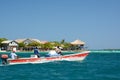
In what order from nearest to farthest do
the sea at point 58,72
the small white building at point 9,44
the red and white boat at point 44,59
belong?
1. the sea at point 58,72
2. the red and white boat at point 44,59
3. the small white building at point 9,44

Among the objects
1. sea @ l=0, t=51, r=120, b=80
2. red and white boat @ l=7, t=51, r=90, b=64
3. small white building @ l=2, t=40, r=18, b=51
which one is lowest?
sea @ l=0, t=51, r=120, b=80

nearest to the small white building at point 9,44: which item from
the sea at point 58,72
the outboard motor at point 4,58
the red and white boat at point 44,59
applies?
the red and white boat at point 44,59

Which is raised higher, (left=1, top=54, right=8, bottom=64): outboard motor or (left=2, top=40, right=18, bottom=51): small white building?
(left=2, top=40, right=18, bottom=51): small white building

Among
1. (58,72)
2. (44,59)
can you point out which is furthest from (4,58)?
(58,72)

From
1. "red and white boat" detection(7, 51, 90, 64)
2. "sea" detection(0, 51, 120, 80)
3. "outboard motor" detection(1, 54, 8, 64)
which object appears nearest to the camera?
"sea" detection(0, 51, 120, 80)

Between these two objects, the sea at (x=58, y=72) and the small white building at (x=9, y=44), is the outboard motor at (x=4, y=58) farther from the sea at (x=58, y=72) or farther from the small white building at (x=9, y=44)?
the small white building at (x=9, y=44)

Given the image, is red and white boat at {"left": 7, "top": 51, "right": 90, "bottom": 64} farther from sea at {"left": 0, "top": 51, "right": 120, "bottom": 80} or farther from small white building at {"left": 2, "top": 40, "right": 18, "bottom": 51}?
small white building at {"left": 2, "top": 40, "right": 18, "bottom": 51}

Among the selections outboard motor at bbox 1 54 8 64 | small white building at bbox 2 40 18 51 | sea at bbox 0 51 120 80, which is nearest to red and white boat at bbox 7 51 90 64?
outboard motor at bbox 1 54 8 64

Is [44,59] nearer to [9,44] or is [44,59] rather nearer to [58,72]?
[58,72]

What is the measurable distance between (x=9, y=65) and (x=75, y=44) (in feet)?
392

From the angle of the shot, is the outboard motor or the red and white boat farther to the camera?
the red and white boat

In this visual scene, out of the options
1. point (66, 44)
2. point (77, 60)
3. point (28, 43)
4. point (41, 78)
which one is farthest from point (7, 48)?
point (41, 78)

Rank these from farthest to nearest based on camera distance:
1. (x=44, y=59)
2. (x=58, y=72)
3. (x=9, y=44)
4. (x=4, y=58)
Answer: (x=9, y=44) → (x=44, y=59) → (x=4, y=58) → (x=58, y=72)

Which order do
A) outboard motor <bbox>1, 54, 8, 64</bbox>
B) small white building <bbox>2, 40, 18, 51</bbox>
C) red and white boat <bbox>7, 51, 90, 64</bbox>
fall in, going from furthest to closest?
small white building <bbox>2, 40, 18, 51</bbox>, red and white boat <bbox>7, 51, 90, 64</bbox>, outboard motor <bbox>1, 54, 8, 64</bbox>
